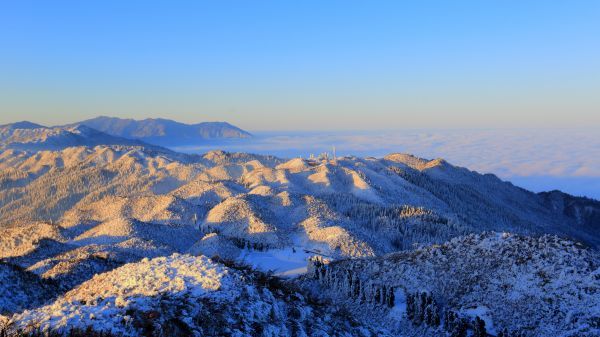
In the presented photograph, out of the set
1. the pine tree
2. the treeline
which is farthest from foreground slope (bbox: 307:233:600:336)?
the treeline

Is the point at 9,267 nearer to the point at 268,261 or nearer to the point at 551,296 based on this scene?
the point at 268,261

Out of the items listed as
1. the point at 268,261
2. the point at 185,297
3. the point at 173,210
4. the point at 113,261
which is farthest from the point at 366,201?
the point at 185,297

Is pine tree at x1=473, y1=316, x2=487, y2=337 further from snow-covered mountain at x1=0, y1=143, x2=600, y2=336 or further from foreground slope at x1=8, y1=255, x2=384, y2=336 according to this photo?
foreground slope at x1=8, y1=255, x2=384, y2=336

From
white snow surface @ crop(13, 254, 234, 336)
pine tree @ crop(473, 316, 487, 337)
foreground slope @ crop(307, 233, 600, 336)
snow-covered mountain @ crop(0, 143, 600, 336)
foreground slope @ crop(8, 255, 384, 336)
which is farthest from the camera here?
foreground slope @ crop(307, 233, 600, 336)

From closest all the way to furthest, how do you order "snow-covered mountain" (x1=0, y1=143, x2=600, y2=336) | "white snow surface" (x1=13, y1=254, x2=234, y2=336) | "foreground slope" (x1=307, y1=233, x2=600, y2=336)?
"white snow surface" (x1=13, y1=254, x2=234, y2=336) → "snow-covered mountain" (x1=0, y1=143, x2=600, y2=336) → "foreground slope" (x1=307, y1=233, x2=600, y2=336)

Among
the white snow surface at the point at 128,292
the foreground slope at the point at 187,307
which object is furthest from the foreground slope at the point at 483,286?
the white snow surface at the point at 128,292

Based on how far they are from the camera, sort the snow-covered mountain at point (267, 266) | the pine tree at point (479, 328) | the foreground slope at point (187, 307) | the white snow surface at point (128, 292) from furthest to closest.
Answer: the pine tree at point (479, 328)
the snow-covered mountain at point (267, 266)
the foreground slope at point (187, 307)
the white snow surface at point (128, 292)

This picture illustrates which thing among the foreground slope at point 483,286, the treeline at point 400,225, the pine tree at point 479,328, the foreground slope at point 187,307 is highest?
the foreground slope at point 187,307

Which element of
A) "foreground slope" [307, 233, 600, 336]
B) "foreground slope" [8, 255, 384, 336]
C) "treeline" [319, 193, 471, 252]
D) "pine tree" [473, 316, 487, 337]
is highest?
"foreground slope" [8, 255, 384, 336]

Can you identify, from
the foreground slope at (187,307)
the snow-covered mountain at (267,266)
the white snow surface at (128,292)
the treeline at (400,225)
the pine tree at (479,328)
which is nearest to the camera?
the white snow surface at (128,292)

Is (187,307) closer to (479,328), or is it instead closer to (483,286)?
(479,328)

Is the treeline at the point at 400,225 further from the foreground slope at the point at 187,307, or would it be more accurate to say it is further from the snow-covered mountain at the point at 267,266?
the foreground slope at the point at 187,307
